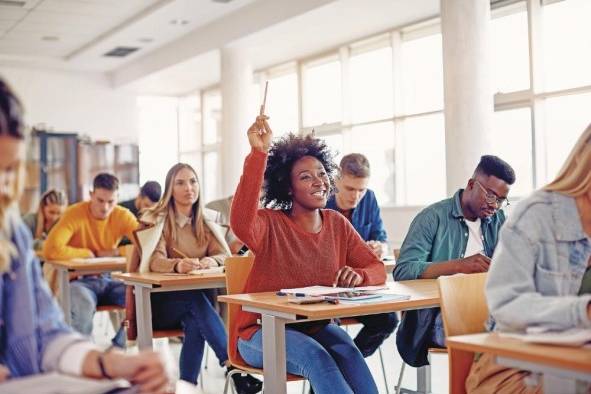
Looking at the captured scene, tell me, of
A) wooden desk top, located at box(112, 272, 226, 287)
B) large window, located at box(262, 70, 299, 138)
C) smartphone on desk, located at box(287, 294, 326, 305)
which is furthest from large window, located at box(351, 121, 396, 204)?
smartphone on desk, located at box(287, 294, 326, 305)

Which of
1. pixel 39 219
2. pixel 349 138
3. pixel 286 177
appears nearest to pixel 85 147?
pixel 349 138

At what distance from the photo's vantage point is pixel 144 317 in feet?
12.5

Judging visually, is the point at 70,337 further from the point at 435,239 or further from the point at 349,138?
the point at 349,138

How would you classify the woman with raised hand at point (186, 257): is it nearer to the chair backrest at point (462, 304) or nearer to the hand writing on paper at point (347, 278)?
the hand writing on paper at point (347, 278)

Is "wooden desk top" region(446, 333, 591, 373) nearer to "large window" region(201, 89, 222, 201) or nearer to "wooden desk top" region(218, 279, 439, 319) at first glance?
"wooden desk top" region(218, 279, 439, 319)

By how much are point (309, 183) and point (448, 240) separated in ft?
2.20

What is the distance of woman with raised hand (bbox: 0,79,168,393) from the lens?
1.39 metres

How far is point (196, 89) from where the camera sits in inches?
494

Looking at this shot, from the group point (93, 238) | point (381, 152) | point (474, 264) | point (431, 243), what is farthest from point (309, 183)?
point (381, 152)

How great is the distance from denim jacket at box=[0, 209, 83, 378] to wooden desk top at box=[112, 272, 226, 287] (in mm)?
2247

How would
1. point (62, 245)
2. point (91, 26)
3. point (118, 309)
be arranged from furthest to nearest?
point (91, 26) < point (62, 245) < point (118, 309)

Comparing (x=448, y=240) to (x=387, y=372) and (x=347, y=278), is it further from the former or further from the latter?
(x=387, y=372)

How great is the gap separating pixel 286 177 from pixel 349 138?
620 cm

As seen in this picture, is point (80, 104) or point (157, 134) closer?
point (80, 104)
